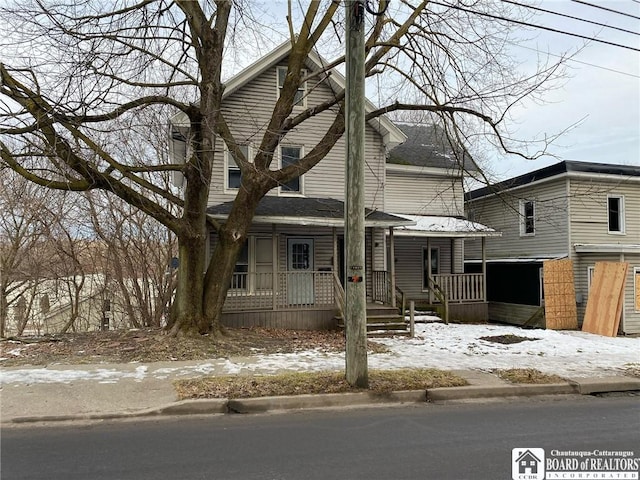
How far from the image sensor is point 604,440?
201 inches

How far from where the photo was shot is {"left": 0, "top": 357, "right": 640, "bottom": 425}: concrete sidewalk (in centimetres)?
588

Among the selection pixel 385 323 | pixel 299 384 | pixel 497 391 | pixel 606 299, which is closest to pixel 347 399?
pixel 299 384

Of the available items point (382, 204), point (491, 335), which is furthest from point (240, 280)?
point (491, 335)

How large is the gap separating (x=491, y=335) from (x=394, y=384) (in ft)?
24.0

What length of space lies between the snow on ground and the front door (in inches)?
140

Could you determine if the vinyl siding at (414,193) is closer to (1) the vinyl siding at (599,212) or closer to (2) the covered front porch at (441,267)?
(2) the covered front porch at (441,267)

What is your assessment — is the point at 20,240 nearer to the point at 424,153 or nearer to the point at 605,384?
the point at 424,153

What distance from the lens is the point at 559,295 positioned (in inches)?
635

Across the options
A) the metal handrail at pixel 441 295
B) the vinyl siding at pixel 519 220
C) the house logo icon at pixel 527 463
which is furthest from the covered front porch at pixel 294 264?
the house logo icon at pixel 527 463

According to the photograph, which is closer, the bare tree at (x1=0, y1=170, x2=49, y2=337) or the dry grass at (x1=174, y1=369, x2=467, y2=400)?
the dry grass at (x1=174, y1=369, x2=467, y2=400)

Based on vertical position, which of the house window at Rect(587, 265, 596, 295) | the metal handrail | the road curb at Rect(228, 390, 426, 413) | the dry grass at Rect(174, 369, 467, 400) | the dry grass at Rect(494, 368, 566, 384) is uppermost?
the house window at Rect(587, 265, 596, 295)

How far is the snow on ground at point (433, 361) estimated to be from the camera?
766 cm

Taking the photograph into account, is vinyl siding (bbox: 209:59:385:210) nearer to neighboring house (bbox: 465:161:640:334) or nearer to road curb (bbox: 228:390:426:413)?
neighboring house (bbox: 465:161:640:334)

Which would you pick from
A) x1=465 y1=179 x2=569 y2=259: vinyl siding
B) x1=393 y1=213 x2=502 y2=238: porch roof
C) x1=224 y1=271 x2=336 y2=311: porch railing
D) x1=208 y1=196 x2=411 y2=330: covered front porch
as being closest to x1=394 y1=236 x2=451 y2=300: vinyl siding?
x1=393 y1=213 x2=502 y2=238: porch roof
